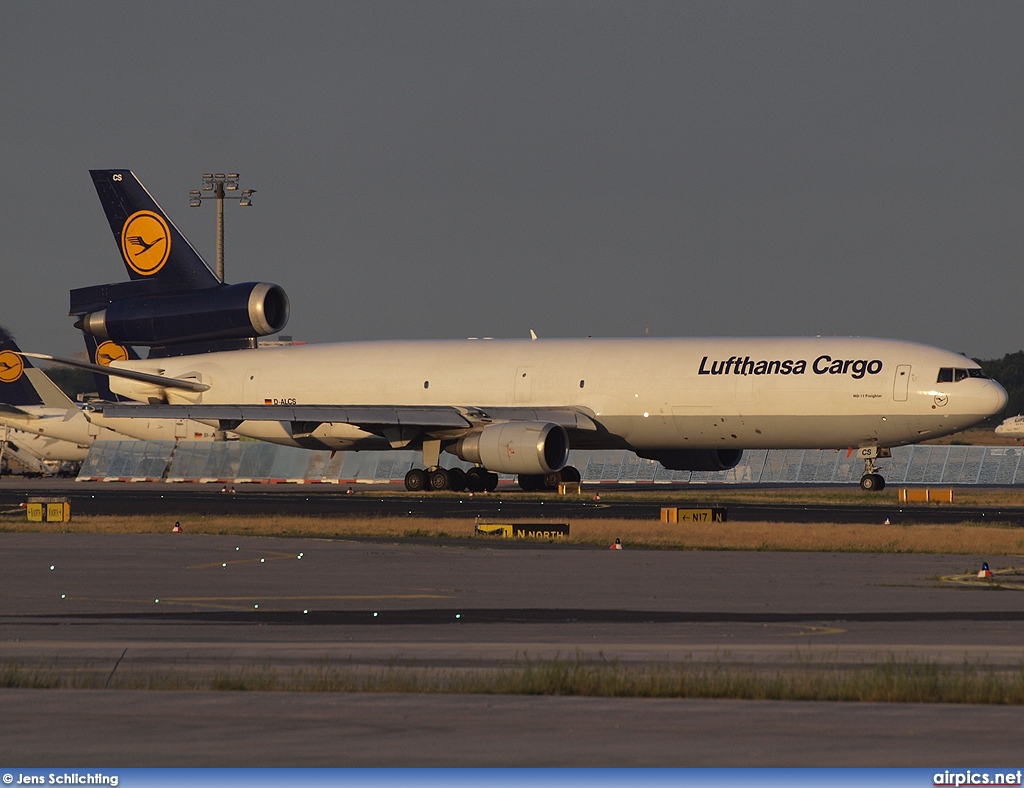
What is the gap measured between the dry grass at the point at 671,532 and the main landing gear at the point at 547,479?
1905 cm

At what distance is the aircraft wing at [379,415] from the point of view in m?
51.9

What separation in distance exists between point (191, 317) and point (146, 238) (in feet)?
13.1

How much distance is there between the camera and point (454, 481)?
53.7 m

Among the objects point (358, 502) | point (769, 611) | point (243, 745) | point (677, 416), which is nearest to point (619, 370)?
point (677, 416)

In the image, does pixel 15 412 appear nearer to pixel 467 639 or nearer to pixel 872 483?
pixel 872 483

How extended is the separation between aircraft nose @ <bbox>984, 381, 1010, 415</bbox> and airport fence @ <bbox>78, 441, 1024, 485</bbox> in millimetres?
19712

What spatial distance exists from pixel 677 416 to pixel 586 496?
3.98 meters

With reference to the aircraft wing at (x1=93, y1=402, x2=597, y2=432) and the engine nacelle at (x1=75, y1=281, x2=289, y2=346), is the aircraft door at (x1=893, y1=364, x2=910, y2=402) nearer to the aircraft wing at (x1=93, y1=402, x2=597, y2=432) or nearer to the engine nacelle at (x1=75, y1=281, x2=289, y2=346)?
the aircraft wing at (x1=93, y1=402, x2=597, y2=432)

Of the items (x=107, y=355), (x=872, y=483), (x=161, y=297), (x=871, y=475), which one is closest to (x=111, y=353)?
(x=107, y=355)

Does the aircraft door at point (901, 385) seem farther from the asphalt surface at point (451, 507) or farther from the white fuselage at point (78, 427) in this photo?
the white fuselage at point (78, 427)

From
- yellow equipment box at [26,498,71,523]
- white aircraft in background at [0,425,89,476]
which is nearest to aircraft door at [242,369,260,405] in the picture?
yellow equipment box at [26,498,71,523]

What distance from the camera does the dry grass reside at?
27438mm

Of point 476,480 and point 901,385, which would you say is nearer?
point 901,385

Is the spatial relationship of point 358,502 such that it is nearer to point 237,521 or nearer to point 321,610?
point 237,521
